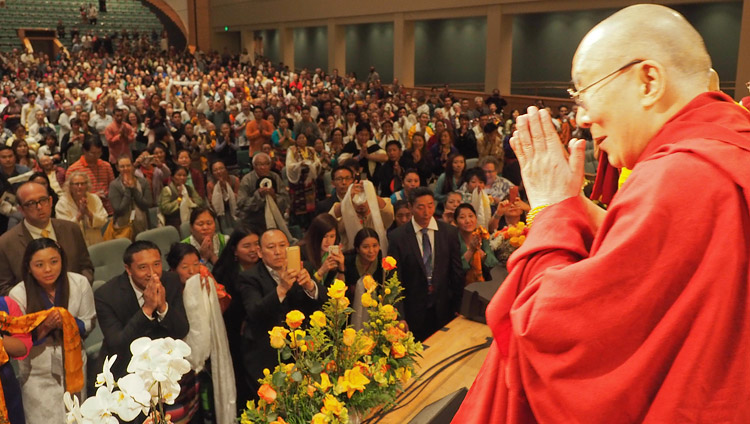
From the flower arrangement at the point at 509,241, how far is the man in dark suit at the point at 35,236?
2756mm

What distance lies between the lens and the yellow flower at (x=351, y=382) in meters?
2.06

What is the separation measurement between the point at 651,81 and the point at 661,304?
37 cm

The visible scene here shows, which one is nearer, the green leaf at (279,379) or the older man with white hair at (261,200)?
the green leaf at (279,379)

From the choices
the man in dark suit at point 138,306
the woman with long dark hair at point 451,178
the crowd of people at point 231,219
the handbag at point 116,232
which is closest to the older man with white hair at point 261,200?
the crowd of people at point 231,219

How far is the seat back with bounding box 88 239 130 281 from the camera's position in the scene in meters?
4.79

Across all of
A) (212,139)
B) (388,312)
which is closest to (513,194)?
(388,312)

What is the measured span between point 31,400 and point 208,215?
188 cm

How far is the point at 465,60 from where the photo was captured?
21641 mm

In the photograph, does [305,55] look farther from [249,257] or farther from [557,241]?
[557,241]

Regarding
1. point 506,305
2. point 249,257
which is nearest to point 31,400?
point 249,257

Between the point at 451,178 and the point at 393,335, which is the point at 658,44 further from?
the point at 451,178

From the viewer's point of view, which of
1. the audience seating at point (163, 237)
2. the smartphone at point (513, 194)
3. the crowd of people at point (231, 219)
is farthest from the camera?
the smartphone at point (513, 194)

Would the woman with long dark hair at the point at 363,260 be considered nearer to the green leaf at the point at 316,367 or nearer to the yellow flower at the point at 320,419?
the green leaf at the point at 316,367

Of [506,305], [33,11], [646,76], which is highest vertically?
[33,11]
